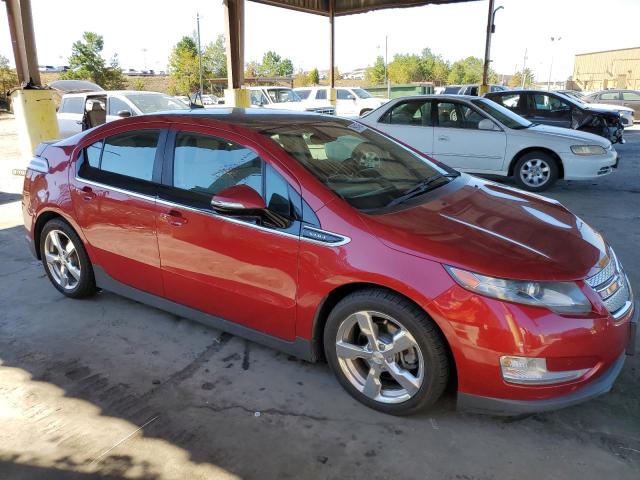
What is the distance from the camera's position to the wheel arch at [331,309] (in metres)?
2.49

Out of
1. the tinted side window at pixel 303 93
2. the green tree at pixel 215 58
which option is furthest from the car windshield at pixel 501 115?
the green tree at pixel 215 58

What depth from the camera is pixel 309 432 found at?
262cm

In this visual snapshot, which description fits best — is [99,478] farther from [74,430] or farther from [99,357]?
[99,357]

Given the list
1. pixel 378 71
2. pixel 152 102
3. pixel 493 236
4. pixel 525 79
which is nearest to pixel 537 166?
pixel 493 236

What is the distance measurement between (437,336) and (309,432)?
832 millimetres

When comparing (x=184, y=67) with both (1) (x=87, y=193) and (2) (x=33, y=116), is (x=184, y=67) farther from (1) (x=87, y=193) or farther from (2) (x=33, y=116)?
(1) (x=87, y=193)

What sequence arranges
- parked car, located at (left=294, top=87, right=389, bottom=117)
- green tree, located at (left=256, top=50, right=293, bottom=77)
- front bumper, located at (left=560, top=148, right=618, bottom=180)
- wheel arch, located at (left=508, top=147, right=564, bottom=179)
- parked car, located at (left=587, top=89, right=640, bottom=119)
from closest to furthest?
1. front bumper, located at (left=560, top=148, right=618, bottom=180)
2. wheel arch, located at (left=508, top=147, right=564, bottom=179)
3. parked car, located at (left=294, top=87, right=389, bottom=117)
4. parked car, located at (left=587, top=89, right=640, bottom=119)
5. green tree, located at (left=256, top=50, right=293, bottom=77)

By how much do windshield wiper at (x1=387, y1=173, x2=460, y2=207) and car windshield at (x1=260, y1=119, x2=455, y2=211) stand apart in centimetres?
1

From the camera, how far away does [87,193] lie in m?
3.78

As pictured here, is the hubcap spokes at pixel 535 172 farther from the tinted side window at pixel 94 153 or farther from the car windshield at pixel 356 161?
the tinted side window at pixel 94 153

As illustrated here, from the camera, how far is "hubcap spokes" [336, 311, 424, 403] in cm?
259

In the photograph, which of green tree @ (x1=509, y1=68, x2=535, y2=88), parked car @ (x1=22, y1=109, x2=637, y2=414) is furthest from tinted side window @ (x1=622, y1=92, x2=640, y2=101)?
green tree @ (x1=509, y1=68, x2=535, y2=88)

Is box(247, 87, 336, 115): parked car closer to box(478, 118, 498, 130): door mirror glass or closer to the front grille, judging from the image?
box(478, 118, 498, 130): door mirror glass

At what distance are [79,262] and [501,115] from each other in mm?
7197
